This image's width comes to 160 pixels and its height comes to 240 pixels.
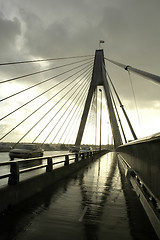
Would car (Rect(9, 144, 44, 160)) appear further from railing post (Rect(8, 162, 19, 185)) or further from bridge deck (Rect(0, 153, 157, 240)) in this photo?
railing post (Rect(8, 162, 19, 185))

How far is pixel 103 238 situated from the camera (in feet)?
12.6

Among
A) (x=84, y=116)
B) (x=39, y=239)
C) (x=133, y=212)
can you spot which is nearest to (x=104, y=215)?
(x=133, y=212)

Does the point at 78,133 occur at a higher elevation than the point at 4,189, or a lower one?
higher

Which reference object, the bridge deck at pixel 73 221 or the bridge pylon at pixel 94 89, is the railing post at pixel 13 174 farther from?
the bridge pylon at pixel 94 89

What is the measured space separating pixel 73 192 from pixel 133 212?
8.90ft

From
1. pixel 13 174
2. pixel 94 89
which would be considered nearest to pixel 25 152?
pixel 13 174

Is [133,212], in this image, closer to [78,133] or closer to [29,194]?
[29,194]

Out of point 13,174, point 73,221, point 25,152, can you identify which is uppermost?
point 25,152

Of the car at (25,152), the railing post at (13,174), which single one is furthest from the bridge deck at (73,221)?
the car at (25,152)

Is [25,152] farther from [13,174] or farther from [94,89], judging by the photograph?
[94,89]

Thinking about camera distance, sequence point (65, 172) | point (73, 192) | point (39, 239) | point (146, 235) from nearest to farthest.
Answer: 1. point (39, 239)
2. point (146, 235)
3. point (73, 192)
4. point (65, 172)

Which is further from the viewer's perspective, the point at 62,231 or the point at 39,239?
the point at 62,231

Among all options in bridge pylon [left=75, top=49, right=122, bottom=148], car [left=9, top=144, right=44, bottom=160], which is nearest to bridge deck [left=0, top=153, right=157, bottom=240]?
car [left=9, top=144, right=44, bottom=160]

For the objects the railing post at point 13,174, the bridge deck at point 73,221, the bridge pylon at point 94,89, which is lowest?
the bridge deck at point 73,221
